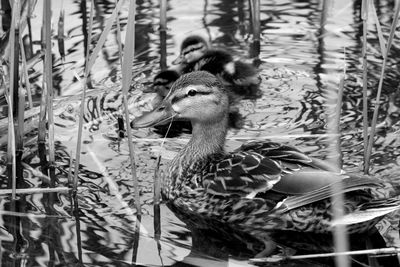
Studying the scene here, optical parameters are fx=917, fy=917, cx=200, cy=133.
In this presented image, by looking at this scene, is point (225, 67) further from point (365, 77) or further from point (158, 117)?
point (365, 77)

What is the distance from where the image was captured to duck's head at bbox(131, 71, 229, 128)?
434cm

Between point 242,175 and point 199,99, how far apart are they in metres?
0.51

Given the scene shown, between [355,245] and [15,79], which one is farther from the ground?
[15,79]

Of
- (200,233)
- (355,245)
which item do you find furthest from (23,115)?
(355,245)

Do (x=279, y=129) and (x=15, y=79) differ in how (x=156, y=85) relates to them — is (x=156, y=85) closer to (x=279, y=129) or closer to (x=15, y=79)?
(x=279, y=129)

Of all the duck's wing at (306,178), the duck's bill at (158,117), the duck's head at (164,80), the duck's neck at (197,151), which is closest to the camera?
the duck's wing at (306,178)

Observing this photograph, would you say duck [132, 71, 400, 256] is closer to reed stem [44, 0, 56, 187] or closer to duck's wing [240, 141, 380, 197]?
duck's wing [240, 141, 380, 197]

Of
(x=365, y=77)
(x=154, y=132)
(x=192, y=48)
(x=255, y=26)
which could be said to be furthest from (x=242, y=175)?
(x=255, y=26)

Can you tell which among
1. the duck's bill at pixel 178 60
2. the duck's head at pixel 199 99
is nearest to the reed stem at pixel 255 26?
the duck's bill at pixel 178 60

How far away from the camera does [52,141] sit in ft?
14.2

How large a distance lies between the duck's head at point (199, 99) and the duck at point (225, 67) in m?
1.04

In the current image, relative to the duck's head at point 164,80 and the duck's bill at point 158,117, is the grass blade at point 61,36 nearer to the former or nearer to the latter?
the duck's head at point 164,80

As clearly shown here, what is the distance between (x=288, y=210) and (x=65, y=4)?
2.96 m

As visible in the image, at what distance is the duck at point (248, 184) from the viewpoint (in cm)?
380
